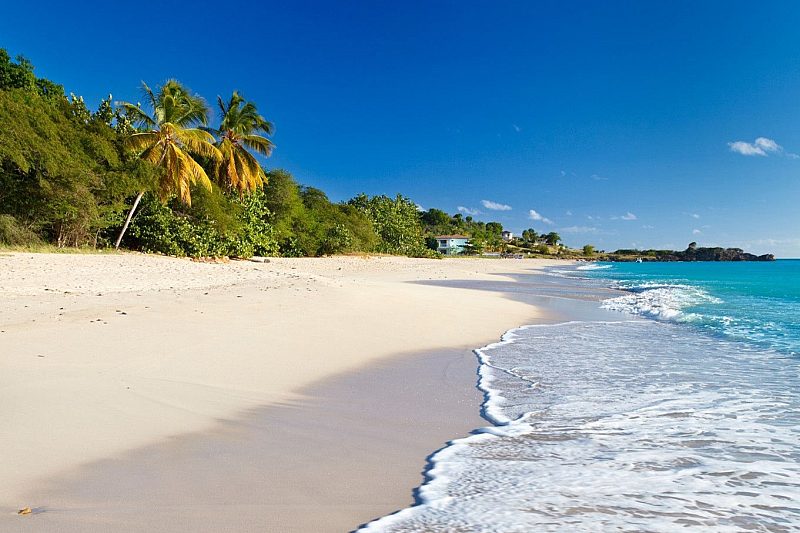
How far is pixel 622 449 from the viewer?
3326 millimetres

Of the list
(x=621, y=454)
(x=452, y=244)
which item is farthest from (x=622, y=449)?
(x=452, y=244)

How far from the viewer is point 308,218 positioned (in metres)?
34.5

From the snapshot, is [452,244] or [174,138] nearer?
[174,138]

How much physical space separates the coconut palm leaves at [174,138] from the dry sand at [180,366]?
33.2 feet

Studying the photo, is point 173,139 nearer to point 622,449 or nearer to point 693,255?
point 622,449

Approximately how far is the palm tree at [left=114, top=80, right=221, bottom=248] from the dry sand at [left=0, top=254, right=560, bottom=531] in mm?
10041

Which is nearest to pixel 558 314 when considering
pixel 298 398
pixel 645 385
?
pixel 645 385

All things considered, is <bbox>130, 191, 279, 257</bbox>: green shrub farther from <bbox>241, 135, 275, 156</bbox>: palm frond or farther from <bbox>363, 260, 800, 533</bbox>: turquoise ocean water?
<bbox>363, 260, 800, 533</bbox>: turquoise ocean water

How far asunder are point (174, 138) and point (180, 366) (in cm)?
1974

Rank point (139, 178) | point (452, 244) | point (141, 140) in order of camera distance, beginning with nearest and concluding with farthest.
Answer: point (139, 178), point (141, 140), point (452, 244)

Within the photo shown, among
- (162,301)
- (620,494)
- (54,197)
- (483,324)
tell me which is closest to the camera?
(620,494)

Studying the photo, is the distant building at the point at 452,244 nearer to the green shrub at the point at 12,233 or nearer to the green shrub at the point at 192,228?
the green shrub at the point at 192,228

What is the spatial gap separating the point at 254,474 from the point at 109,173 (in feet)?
61.0

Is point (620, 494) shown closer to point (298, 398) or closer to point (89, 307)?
point (298, 398)
